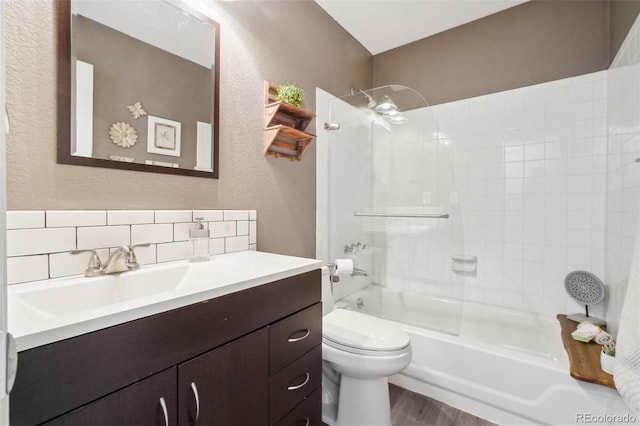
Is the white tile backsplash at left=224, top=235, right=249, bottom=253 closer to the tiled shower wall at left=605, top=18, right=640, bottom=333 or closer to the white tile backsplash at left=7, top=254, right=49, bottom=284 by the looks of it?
the white tile backsplash at left=7, top=254, right=49, bottom=284

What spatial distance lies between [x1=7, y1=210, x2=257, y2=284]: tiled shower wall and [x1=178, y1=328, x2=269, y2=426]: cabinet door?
0.54 m

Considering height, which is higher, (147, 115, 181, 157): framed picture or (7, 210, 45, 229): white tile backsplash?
(147, 115, 181, 157): framed picture

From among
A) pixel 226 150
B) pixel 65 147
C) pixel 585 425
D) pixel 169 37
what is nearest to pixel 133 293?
pixel 65 147

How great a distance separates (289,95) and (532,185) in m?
1.82

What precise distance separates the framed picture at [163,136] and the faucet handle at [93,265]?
1.40ft

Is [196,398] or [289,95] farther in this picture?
[289,95]

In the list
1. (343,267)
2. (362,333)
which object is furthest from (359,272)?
(362,333)

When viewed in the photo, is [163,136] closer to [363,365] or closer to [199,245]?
[199,245]

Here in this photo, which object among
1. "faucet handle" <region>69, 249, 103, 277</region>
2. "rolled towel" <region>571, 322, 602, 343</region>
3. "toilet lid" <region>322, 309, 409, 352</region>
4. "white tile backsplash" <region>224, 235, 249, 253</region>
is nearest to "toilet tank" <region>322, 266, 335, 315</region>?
"toilet lid" <region>322, 309, 409, 352</region>

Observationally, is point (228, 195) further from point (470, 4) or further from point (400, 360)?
point (470, 4)

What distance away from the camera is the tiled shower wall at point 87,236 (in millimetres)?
809

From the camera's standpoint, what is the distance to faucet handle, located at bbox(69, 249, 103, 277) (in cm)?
90

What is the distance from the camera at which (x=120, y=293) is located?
908mm

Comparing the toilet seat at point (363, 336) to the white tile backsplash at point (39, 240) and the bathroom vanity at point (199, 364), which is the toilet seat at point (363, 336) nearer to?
the bathroom vanity at point (199, 364)
